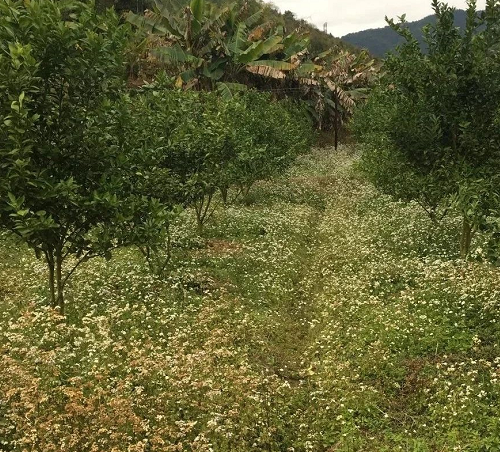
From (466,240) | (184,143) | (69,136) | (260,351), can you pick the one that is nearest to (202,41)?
(184,143)

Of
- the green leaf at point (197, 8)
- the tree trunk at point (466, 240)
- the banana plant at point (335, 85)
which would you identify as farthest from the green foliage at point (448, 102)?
the banana plant at point (335, 85)

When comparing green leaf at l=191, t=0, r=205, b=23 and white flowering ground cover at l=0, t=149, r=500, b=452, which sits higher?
green leaf at l=191, t=0, r=205, b=23

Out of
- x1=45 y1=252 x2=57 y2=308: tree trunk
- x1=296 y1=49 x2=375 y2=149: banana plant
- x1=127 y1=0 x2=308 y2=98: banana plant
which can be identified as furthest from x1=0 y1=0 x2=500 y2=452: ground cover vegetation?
x1=296 y1=49 x2=375 y2=149: banana plant

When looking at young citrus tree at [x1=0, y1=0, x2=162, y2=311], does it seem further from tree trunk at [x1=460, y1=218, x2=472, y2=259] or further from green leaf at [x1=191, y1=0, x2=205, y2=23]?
green leaf at [x1=191, y1=0, x2=205, y2=23]

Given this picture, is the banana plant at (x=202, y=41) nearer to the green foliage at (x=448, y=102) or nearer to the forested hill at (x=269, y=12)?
the forested hill at (x=269, y=12)

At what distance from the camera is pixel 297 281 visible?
16922 millimetres

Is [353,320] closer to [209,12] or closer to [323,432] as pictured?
[323,432]

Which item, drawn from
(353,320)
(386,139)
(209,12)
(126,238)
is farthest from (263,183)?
(126,238)

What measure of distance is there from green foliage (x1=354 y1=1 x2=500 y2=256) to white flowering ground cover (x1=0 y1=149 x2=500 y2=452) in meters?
3.09

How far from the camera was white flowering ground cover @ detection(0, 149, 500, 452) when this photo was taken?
7.95 meters

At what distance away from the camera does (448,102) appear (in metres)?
14.3

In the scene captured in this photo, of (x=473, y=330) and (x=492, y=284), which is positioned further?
(x=492, y=284)

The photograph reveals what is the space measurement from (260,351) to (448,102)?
9357mm

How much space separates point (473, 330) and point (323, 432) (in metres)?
4.98
